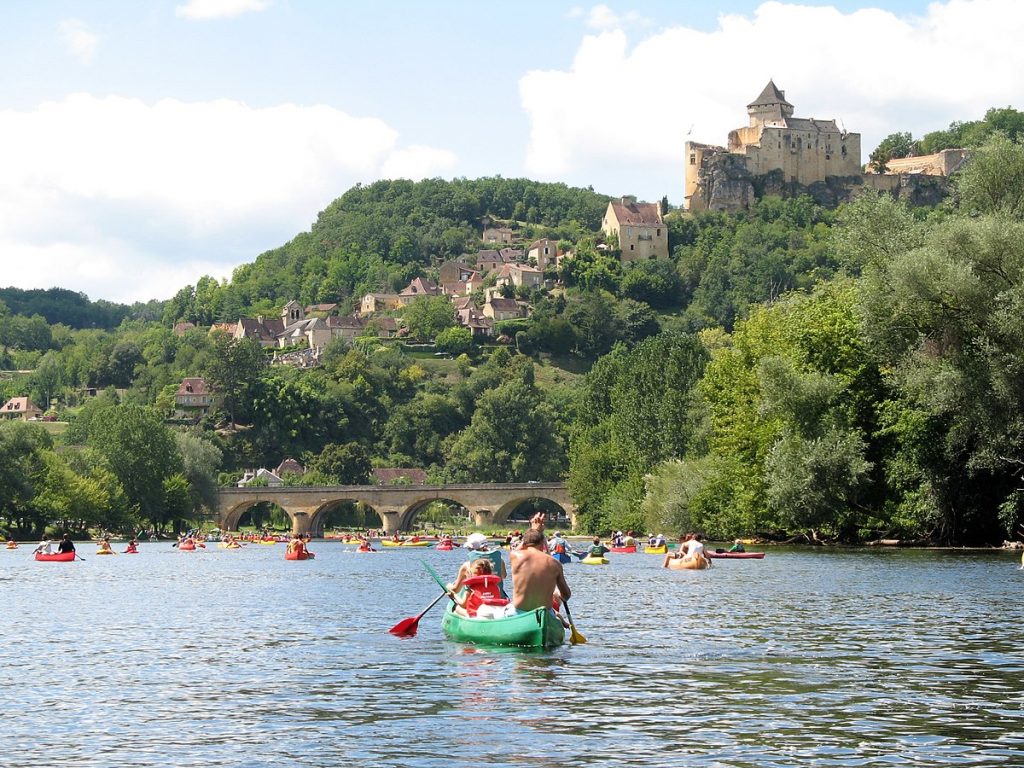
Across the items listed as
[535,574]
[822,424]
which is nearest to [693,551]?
[822,424]

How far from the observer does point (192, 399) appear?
627 ft

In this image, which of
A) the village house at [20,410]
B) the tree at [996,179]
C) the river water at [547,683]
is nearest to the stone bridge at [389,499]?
the village house at [20,410]

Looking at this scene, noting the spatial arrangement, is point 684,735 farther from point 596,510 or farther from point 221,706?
point 596,510

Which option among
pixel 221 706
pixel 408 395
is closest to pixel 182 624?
pixel 221 706

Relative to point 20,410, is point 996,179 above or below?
below

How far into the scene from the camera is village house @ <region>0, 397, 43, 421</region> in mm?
195625

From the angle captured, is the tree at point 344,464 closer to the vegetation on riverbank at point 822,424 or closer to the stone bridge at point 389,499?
the stone bridge at point 389,499

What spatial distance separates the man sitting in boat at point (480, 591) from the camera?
90.2 feet

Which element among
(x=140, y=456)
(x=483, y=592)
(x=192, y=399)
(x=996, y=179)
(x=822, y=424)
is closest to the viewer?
(x=483, y=592)

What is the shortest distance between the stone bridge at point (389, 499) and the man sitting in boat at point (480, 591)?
98289mm

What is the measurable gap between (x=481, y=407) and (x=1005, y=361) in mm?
112985

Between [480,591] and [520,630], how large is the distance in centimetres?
252

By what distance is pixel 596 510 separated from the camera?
9812cm

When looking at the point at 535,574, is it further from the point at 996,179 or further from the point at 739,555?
the point at 996,179
